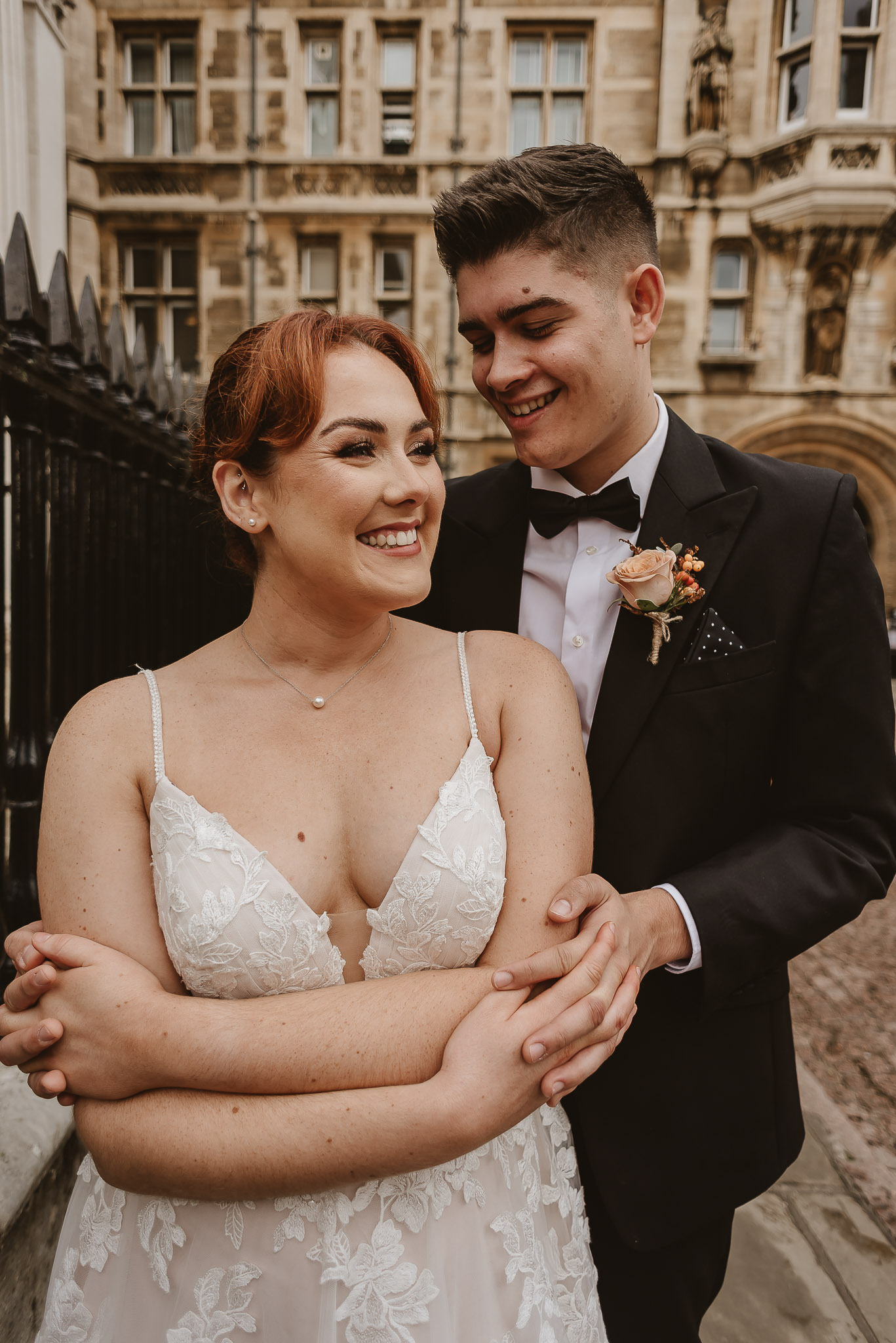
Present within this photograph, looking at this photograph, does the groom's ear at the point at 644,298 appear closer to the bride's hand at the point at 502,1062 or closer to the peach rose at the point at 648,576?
the peach rose at the point at 648,576

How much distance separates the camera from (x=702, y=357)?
1295cm

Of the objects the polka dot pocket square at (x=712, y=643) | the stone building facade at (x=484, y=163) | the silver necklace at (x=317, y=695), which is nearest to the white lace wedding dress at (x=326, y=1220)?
the silver necklace at (x=317, y=695)

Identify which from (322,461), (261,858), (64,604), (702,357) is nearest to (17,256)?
(64,604)

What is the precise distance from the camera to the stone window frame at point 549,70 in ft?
42.7

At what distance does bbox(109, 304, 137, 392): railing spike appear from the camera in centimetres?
275

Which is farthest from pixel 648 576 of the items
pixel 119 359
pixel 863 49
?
pixel 863 49

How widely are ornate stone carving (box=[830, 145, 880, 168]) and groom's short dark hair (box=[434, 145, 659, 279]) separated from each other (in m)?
13.6

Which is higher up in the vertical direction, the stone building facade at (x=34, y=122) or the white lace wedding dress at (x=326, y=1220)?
the stone building facade at (x=34, y=122)

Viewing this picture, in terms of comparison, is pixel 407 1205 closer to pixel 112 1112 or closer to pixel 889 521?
pixel 112 1112

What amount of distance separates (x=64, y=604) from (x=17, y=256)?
948 millimetres

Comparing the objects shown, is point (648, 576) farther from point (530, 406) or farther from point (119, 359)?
point (119, 359)

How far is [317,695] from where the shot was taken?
1623 millimetres

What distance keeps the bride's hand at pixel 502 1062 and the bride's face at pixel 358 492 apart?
0.73m

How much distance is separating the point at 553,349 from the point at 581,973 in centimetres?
119
